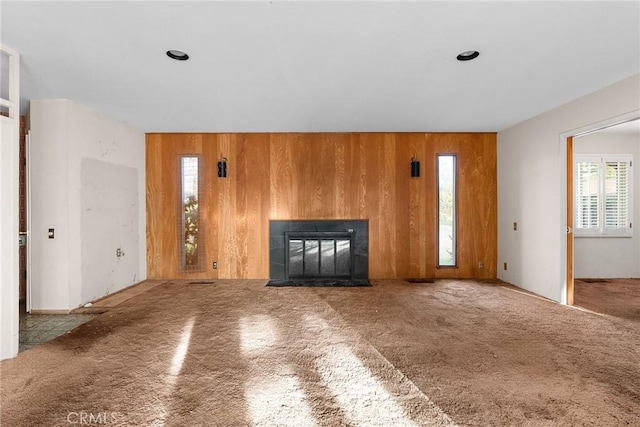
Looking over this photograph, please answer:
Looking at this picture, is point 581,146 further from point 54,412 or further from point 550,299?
point 54,412

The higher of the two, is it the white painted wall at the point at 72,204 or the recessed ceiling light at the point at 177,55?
the recessed ceiling light at the point at 177,55

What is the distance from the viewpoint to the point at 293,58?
8.17ft

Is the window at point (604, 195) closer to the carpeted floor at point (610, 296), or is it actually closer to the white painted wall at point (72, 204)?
the carpeted floor at point (610, 296)

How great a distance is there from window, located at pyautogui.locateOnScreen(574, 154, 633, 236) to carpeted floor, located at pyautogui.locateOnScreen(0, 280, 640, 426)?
8.12ft

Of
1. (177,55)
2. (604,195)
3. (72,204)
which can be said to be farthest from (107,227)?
(604,195)

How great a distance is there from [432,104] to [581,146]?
3403 mm

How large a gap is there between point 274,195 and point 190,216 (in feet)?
4.95

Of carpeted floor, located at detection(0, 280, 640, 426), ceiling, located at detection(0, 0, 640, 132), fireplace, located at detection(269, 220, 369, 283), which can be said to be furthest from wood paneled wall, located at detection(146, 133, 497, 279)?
carpeted floor, located at detection(0, 280, 640, 426)

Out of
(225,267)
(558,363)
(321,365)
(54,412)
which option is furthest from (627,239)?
(54,412)

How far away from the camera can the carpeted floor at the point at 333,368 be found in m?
1.70

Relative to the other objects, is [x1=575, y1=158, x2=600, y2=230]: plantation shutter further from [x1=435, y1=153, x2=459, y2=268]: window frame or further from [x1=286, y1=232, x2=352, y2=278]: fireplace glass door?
[x1=286, y1=232, x2=352, y2=278]: fireplace glass door

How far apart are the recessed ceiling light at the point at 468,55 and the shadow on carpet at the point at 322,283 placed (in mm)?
3261

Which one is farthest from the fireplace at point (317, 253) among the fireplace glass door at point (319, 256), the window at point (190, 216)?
the window at point (190, 216)

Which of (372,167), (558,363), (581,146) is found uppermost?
(581,146)
